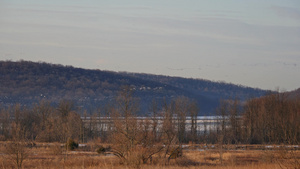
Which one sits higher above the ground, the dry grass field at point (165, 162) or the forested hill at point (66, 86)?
the forested hill at point (66, 86)

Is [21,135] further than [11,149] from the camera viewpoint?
Yes

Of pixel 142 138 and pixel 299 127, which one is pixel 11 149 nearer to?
pixel 142 138

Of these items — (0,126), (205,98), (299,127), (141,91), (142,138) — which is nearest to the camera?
(142,138)

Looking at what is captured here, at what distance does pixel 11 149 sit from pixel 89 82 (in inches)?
5237

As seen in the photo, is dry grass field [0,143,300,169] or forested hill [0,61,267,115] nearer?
dry grass field [0,143,300,169]

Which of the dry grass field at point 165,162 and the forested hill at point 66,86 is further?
the forested hill at point 66,86

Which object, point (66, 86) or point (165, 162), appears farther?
point (66, 86)

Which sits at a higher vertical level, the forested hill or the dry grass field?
the forested hill

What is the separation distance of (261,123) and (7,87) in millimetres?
95852

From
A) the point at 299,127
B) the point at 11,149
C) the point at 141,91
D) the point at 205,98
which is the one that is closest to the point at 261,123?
the point at 299,127

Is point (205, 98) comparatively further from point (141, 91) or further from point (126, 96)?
point (126, 96)

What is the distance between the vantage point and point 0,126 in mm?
74625

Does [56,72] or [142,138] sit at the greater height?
[56,72]

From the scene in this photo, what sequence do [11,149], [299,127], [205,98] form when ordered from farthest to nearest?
1. [205,98]
2. [299,127]
3. [11,149]
